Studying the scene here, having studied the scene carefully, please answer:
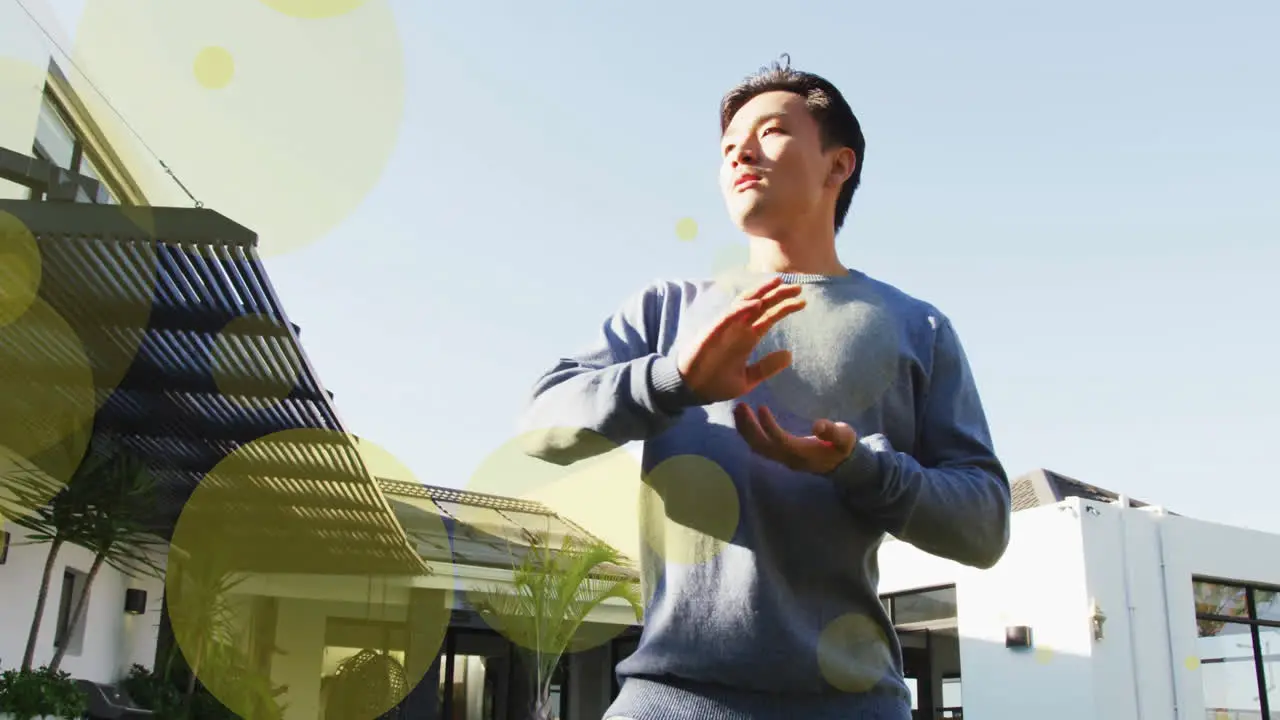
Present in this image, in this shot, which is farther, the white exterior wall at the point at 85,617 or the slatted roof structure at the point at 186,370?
the white exterior wall at the point at 85,617

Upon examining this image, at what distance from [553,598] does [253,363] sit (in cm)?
614

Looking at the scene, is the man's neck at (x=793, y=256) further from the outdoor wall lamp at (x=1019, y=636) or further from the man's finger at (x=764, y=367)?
the outdoor wall lamp at (x=1019, y=636)

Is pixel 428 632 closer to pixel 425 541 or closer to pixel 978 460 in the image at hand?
pixel 425 541

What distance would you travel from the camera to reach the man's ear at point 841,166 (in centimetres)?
143

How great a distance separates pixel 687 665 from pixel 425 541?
13.0m

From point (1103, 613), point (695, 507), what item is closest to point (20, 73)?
point (695, 507)

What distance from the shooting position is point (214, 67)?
3.21 m

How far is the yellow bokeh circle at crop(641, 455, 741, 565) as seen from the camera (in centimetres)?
119

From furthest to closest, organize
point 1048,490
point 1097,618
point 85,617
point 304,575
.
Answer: point 304,575
point 1048,490
point 1097,618
point 85,617

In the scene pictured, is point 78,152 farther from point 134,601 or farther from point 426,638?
point 426,638

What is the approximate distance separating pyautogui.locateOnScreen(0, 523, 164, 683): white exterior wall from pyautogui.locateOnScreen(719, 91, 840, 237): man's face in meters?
7.24

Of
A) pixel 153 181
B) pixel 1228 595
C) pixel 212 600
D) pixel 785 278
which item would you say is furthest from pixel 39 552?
pixel 1228 595

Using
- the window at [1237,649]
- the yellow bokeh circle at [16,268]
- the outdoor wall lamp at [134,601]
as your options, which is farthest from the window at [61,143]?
the window at [1237,649]

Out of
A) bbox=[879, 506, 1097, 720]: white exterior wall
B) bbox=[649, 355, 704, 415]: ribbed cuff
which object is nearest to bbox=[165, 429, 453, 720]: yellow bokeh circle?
bbox=[879, 506, 1097, 720]: white exterior wall
